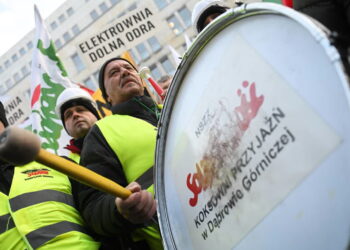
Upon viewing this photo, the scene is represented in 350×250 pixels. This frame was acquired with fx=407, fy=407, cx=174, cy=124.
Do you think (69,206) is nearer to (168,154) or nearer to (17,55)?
(168,154)

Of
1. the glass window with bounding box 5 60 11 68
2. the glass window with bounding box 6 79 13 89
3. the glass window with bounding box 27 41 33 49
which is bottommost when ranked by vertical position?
the glass window with bounding box 6 79 13 89

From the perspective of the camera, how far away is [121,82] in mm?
2385

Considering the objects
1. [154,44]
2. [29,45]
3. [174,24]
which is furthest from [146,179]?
[29,45]

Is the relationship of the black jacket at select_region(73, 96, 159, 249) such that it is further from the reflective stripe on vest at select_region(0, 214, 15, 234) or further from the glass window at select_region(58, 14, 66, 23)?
the glass window at select_region(58, 14, 66, 23)

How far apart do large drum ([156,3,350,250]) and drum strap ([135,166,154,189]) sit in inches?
15.1

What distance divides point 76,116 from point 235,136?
2151mm

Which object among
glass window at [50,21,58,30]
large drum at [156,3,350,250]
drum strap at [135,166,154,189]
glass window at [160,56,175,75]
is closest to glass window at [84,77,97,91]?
glass window at [160,56,175,75]

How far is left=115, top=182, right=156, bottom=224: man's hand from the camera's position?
1384mm

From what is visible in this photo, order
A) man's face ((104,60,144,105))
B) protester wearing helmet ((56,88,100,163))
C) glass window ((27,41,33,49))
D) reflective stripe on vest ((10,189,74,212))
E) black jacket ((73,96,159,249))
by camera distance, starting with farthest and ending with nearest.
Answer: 1. glass window ((27,41,33,49))
2. protester wearing helmet ((56,88,100,163))
3. man's face ((104,60,144,105))
4. reflective stripe on vest ((10,189,74,212))
5. black jacket ((73,96,159,249))

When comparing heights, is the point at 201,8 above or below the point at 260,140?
above

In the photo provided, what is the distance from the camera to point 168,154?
140 centimetres

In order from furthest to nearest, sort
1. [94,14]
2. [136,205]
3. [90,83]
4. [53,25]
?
[53,25]
[94,14]
[90,83]
[136,205]

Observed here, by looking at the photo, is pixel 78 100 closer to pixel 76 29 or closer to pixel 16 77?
pixel 76 29

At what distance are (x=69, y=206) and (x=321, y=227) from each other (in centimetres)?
137
